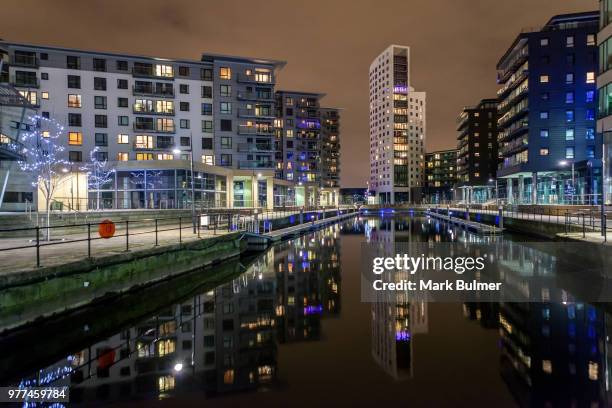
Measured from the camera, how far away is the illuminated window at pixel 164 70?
63156 millimetres

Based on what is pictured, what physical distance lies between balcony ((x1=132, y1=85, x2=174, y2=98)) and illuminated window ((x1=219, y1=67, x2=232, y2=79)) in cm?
905

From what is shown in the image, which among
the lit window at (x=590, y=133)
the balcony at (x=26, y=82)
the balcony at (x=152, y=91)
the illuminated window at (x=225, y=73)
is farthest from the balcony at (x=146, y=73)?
the lit window at (x=590, y=133)

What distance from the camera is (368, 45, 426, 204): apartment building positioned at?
499ft

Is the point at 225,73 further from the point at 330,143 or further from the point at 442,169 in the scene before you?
the point at 442,169

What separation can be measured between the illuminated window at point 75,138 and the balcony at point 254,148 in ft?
82.0

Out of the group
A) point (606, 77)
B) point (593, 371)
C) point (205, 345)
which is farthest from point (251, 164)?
point (593, 371)

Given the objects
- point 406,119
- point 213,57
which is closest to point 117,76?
point 213,57

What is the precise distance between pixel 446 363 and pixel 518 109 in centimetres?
7875

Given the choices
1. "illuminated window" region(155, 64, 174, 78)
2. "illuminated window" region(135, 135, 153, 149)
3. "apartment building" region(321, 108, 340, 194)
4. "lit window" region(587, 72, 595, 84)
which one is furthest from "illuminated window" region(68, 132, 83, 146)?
"apartment building" region(321, 108, 340, 194)

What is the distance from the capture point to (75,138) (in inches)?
2333

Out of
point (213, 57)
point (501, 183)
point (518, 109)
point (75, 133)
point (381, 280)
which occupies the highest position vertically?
point (213, 57)

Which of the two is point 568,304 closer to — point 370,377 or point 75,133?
point 370,377

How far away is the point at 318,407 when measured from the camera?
264 inches

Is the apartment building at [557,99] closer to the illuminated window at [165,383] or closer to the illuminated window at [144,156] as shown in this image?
the illuminated window at [144,156]
